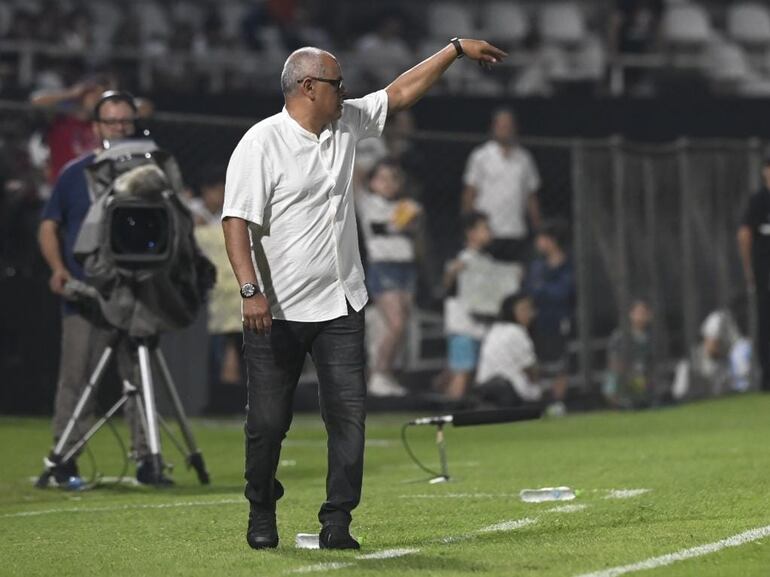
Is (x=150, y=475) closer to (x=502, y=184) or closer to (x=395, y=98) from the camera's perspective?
(x=395, y=98)

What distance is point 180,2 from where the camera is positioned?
26.5m

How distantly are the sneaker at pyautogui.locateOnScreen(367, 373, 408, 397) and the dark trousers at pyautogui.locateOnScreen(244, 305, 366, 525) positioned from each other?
363 inches

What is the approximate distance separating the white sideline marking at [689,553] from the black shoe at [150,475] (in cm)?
429

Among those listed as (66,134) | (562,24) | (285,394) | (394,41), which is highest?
(562,24)

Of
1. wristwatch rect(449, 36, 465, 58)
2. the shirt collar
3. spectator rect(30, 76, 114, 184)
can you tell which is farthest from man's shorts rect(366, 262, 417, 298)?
the shirt collar

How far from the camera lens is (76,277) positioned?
38.7 ft

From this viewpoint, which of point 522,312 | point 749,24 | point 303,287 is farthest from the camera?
point 749,24

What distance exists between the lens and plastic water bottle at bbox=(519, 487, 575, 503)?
9586 mm

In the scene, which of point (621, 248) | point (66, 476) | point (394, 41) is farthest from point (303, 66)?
point (394, 41)

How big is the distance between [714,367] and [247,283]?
1198cm

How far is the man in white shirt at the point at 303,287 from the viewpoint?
768 centimetres

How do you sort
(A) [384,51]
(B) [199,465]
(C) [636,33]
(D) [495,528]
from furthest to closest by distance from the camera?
1. (C) [636,33]
2. (A) [384,51]
3. (B) [199,465]
4. (D) [495,528]

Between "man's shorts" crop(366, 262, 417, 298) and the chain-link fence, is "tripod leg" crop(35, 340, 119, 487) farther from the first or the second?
"man's shorts" crop(366, 262, 417, 298)

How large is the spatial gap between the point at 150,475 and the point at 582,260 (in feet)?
23.5
